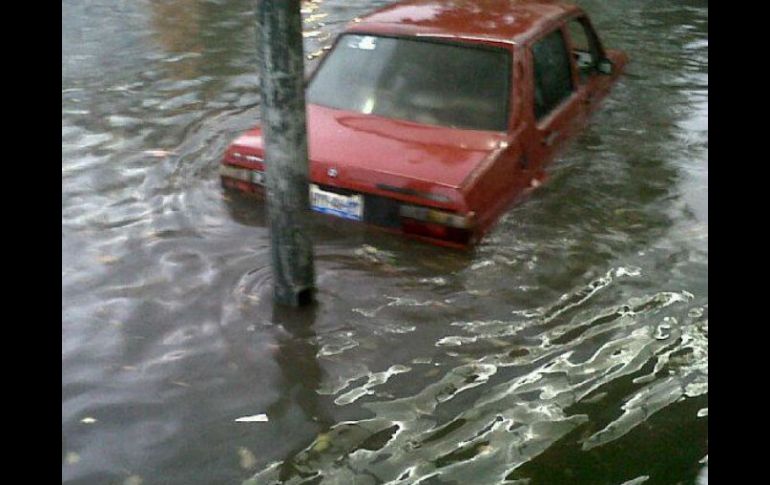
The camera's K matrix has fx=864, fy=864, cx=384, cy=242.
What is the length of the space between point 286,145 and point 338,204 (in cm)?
95

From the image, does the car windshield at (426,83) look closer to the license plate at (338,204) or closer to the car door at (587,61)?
the license plate at (338,204)

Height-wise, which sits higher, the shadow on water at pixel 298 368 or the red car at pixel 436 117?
the red car at pixel 436 117

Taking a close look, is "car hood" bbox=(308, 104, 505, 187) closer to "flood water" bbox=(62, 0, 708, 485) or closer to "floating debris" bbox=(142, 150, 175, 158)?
"flood water" bbox=(62, 0, 708, 485)

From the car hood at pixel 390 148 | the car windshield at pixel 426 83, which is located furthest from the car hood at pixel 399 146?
the car windshield at pixel 426 83

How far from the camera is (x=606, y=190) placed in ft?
23.0

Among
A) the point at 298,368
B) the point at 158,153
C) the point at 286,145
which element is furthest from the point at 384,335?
the point at 158,153

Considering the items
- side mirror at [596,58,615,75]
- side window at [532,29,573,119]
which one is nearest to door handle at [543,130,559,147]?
side window at [532,29,573,119]

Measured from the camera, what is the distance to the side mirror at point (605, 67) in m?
7.32

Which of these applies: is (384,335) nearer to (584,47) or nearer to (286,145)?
(286,145)

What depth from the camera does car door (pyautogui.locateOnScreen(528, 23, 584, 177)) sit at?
6121 mm

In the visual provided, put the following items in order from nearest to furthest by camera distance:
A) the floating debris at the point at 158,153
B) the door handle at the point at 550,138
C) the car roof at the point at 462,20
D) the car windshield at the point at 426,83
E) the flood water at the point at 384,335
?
1. the flood water at the point at 384,335
2. the car windshield at the point at 426,83
3. the car roof at the point at 462,20
4. the door handle at the point at 550,138
5. the floating debris at the point at 158,153

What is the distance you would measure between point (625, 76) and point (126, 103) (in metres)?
6.01
